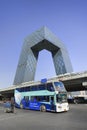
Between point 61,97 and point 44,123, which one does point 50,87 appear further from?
point 44,123

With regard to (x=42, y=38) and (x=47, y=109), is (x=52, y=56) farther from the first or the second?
(x=47, y=109)

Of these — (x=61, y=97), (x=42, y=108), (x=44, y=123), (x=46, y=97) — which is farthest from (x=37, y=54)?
(x=44, y=123)

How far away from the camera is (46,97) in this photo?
2322cm

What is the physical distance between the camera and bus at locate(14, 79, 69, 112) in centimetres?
2178

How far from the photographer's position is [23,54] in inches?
3932

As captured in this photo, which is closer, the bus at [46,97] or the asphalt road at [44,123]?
the asphalt road at [44,123]

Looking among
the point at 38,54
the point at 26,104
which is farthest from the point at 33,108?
the point at 38,54

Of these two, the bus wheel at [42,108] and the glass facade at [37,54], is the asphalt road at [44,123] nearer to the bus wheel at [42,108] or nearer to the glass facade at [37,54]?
the bus wheel at [42,108]

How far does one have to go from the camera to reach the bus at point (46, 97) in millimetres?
21781

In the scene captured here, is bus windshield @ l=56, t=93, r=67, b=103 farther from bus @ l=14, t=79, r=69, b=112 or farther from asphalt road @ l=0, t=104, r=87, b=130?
asphalt road @ l=0, t=104, r=87, b=130

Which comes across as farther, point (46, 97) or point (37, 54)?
point (37, 54)

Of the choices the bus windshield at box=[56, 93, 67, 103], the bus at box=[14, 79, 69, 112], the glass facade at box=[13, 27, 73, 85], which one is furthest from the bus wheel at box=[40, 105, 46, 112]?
the glass facade at box=[13, 27, 73, 85]

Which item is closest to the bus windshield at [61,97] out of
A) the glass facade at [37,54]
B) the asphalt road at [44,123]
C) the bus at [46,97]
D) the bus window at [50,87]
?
the bus at [46,97]

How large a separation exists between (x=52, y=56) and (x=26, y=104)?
7023cm
